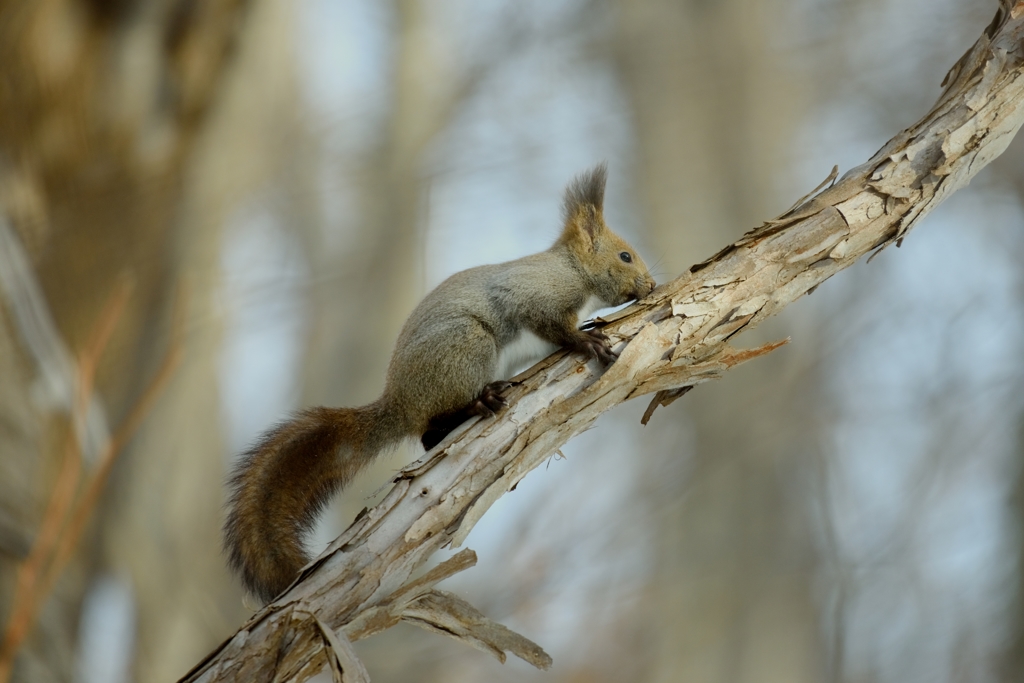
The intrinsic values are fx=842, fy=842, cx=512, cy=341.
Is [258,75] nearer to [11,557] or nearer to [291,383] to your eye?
[291,383]

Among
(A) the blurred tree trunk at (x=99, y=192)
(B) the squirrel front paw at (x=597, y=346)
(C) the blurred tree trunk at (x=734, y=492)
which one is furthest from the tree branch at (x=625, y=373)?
(C) the blurred tree trunk at (x=734, y=492)

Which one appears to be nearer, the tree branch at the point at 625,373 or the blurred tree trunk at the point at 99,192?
the tree branch at the point at 625,373

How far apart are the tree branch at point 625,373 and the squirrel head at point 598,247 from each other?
639 mm

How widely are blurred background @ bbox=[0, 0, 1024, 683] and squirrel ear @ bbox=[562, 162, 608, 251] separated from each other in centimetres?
194

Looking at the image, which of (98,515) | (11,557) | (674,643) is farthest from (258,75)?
(674,643)

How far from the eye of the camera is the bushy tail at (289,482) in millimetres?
1879

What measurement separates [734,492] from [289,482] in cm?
331

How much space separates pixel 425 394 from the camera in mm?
2176

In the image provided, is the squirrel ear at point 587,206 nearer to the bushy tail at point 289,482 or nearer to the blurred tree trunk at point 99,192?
the bushy tail at point 289,482

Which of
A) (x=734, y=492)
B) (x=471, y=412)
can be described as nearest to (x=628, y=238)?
(x=734, y=492)

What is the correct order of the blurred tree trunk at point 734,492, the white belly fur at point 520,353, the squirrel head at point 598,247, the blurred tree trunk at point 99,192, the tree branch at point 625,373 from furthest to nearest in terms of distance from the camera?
the blurred tree trunk at point 734,492 → the blurred tree trunk at point 99,192 → the squirrel head at point 598,247 → the white belly fur at point 520,353 → the tree branch at point 625,373

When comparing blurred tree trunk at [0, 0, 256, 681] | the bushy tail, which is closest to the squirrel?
the bushy tail

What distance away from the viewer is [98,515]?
12.2 feet

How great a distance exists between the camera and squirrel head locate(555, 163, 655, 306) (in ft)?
8.50
